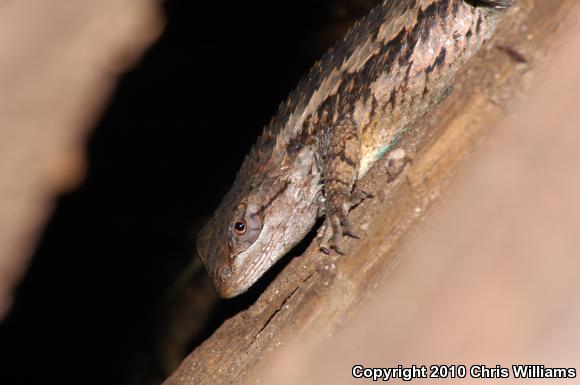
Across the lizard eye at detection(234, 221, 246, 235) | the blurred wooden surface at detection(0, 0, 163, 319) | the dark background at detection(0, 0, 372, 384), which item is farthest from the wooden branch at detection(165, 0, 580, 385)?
the dark background at detection(0, 0, 372, 384)

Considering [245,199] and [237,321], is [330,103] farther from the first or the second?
[237,321]

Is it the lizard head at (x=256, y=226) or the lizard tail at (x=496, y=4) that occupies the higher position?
the lizard tail at (x=496, y=4)

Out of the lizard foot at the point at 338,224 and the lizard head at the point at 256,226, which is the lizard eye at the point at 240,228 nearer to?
the lizard head at the point at 256,226

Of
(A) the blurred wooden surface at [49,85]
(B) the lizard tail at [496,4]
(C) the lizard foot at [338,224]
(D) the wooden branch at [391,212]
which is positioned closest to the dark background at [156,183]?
(C) the lizard foot at [338,224]

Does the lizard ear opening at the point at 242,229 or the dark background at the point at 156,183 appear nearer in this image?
the lizard ear opening at the point at 242,229

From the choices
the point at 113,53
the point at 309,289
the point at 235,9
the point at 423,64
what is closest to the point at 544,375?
the point at 113,53

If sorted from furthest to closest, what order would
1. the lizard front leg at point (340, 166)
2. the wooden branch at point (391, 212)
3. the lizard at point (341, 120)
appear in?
the lizard at point (341, 120) < the lizard front leg at point (340, 166) < the wooden branch at point (391, 212)
